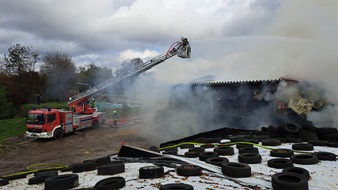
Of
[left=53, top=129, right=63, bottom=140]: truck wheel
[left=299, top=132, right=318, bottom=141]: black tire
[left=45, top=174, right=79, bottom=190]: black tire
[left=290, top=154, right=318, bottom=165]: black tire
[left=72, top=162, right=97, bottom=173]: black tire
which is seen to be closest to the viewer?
[left=45, top=174, right=79, bottom=190]: black tire

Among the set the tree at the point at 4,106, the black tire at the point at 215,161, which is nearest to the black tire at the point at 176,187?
the black tire at the point at 215,161

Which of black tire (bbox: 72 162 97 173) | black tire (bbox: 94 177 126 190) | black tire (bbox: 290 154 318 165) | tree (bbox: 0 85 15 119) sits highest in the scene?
tree (bbox: 0 85 15 119)

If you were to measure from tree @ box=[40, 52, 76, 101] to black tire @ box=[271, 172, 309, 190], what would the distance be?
41637 millimetres

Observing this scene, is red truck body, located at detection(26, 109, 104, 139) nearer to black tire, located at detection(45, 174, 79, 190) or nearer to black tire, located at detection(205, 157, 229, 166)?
black tire, located at detection(45, 174, 79, 190)

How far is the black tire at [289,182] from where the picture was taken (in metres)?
4.12

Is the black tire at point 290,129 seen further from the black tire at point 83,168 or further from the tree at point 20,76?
the tree at point 20,76

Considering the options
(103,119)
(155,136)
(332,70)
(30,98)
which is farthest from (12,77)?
(332,70)

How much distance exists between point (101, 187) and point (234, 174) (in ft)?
7.91

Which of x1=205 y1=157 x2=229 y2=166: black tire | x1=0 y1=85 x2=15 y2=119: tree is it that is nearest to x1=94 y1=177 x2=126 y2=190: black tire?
x1=205 y1=157 x2=229 y2=166: black tire

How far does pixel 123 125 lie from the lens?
25594 mm

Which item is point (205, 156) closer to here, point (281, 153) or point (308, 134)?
point (281, 153)

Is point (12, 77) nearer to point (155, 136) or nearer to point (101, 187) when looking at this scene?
point (155, 136)

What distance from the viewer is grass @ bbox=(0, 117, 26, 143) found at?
22.5 meters

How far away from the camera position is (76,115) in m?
22.9
